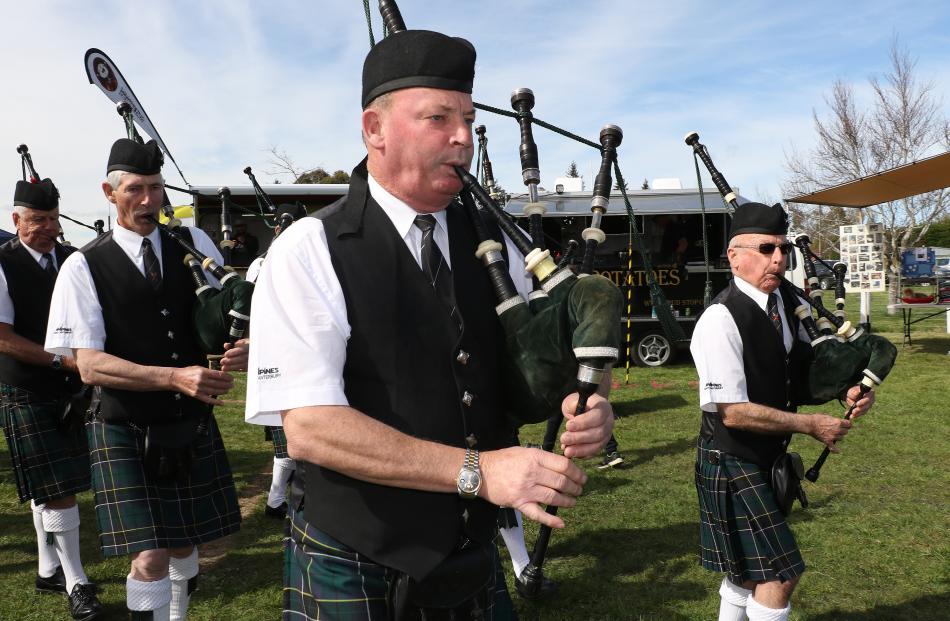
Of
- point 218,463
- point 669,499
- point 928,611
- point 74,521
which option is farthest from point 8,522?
point 928,611

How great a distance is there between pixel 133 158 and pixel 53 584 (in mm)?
2800

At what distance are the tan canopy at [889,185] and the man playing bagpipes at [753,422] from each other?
9.55m

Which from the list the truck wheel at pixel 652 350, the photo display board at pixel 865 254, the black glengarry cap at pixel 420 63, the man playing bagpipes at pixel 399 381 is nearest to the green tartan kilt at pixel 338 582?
the man playing bagpipes at pixel 399 381

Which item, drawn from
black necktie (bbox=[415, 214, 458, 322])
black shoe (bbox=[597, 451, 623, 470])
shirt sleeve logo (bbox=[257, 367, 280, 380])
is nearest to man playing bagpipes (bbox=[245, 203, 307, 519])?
black shoe (bbox=[597, 451, 623, 470])

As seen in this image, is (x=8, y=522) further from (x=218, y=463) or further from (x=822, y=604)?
(x=822, y=604)

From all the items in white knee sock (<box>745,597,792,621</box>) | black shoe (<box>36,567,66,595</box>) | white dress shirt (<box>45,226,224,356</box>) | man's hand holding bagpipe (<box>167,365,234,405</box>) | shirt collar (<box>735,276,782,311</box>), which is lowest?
black shoe (<box>36,567,66,595</box>)

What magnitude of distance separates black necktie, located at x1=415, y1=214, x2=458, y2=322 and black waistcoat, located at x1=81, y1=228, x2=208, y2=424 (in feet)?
6.05

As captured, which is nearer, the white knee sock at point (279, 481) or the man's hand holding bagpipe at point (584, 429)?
the man's hand holding bagpipe at point (584, 429)

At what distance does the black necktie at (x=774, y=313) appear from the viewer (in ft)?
10.4

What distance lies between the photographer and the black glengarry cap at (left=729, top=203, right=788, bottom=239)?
3236 millimetres

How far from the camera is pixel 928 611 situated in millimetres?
3818

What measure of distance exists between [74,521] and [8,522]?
1.88 m

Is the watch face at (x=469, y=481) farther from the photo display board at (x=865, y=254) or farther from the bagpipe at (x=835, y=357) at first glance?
the photo display board at (x=865, y=254)

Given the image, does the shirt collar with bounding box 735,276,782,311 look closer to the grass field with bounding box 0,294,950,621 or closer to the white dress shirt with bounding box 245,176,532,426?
the grass field with bounding box 0,294,950,621
